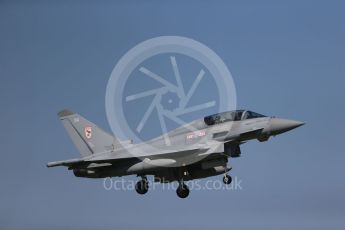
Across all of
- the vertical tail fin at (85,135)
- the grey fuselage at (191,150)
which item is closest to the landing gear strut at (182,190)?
the grey fuselage at (191,150)

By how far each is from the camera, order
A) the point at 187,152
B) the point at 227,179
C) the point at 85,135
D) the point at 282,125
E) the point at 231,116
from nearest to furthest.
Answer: the point at 282,125
the point at 227,179
the point at 187,152
the point at 231,116
the point at 85,135

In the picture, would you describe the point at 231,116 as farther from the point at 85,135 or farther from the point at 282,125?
the point at 85,135

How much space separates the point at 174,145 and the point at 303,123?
560 cm

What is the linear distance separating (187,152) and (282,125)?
4075 millimetres

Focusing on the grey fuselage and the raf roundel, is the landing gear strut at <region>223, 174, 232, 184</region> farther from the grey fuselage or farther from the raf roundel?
the raf roundel

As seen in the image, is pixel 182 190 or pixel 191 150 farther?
pixel 182 190

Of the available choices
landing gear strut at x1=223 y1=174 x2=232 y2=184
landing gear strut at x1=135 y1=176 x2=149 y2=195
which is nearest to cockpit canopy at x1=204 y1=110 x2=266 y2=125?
landing gear strut at x1=223 y1=174 x2=232 y2=184

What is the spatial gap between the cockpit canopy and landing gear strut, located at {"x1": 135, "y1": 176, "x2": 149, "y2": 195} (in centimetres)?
399

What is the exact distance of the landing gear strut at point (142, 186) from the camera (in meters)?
25.8

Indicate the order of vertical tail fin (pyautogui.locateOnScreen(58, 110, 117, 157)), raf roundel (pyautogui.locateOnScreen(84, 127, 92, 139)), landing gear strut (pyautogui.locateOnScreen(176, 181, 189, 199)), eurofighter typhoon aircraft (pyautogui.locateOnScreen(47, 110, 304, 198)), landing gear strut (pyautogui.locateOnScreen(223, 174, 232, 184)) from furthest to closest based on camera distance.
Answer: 1. raf roundel (pyautogui.locateOnScreen(84, 127, 92, 139))
2. vertical tail fin (pyautogui.locateOnScreen(58, 110, 117, 157))
3. landing gear strut (pyautogui.locateOnScreen(176, 181, 189, 199))
4. eurofighter typhoon aircraft (pyautogui.locateOnScreen(47, 110, 304, 198))
5. landing gear strut (pyautogui.locateOnScreen(223, 174, 232, 184))

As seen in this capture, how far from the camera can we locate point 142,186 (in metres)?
25.8

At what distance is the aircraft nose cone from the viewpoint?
2331 cm

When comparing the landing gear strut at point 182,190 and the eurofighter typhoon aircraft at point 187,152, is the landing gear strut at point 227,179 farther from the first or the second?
the landing gear strut at point 182,190

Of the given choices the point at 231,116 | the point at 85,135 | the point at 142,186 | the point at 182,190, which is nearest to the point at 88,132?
the point at 85,135
